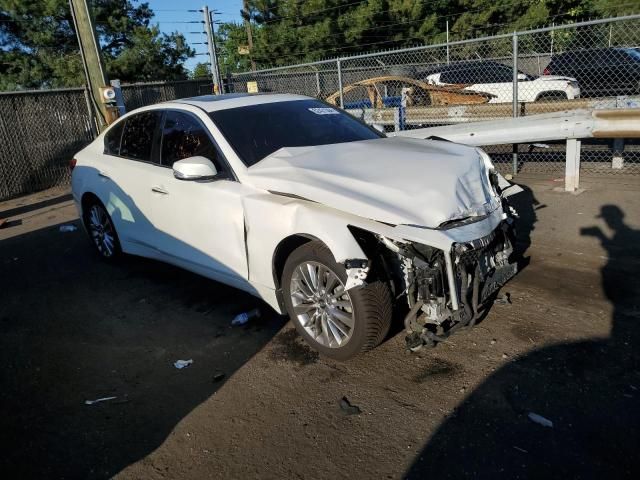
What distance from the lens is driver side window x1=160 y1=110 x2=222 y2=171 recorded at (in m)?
4.28

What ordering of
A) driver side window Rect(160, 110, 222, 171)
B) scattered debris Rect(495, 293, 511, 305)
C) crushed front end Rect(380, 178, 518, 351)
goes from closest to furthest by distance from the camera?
crushed front end Rect(380, 178, 518, 351)
scattered debris Rect(495, 293, 511, 305)
driver side window Rect(160, 110, 222, 171)

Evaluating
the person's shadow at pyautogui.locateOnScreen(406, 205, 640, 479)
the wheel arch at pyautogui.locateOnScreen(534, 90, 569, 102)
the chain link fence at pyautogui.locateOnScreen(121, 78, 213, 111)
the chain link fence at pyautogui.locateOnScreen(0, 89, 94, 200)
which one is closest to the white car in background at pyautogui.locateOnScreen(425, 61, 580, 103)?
the wheel arch at pyautogui.locateOnScreen(534, 90, 569, 102)

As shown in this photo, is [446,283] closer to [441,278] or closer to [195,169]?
[441,278]

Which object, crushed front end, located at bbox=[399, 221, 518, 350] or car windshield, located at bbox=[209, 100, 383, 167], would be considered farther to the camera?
car windshield, located at bbox=[209, 100, 383, 167]

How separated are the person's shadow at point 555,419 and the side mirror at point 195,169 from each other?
2359 mm

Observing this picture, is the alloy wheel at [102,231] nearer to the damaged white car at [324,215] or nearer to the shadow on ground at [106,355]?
the shadow on ground at [106,355]

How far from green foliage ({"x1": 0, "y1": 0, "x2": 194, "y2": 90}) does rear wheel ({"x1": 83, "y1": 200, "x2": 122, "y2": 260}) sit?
72.7 feet

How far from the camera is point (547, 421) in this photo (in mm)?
2768

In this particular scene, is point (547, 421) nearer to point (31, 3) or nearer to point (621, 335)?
point (621, 335)

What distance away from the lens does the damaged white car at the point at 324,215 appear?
10.4 feet

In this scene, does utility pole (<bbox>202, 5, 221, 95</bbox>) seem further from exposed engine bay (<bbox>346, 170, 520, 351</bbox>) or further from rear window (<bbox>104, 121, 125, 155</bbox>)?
exposed engine bay (<bbox>346, 170, 520, 351</bbox>)

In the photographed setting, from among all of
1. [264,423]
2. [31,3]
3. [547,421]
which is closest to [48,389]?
[264,423]

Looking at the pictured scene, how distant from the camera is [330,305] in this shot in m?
3.48

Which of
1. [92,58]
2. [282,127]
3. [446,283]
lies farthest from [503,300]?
[92,58]
